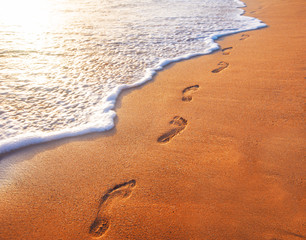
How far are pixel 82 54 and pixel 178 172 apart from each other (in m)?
3.17

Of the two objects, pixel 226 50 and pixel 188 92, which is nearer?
pixel 188 92

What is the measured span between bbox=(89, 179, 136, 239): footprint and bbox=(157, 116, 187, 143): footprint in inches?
22.6

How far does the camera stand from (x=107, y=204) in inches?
64.7

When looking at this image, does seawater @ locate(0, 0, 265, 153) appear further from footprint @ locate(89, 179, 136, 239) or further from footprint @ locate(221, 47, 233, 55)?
footprint @ locate(89, 179, 136, 239)

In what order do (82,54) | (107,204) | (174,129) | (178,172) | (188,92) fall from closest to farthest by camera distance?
(107,204), (178,172), (174,129), (188,92), (82,54)

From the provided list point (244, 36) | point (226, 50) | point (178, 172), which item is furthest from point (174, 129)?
point (244, 36)

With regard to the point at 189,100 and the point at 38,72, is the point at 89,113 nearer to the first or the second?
the point at 189,100

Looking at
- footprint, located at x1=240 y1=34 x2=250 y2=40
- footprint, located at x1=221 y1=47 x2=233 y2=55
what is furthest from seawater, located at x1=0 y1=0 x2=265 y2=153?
footprint, located at x1=240 y1=34 x2=250 y2=40

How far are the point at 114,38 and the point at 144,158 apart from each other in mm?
3675

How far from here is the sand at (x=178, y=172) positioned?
1496 mm

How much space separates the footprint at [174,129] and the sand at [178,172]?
0.01m

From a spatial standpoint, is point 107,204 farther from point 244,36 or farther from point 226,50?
point 244,36

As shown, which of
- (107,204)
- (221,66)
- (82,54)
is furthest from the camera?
(82,54)

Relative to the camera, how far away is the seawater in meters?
2.55
